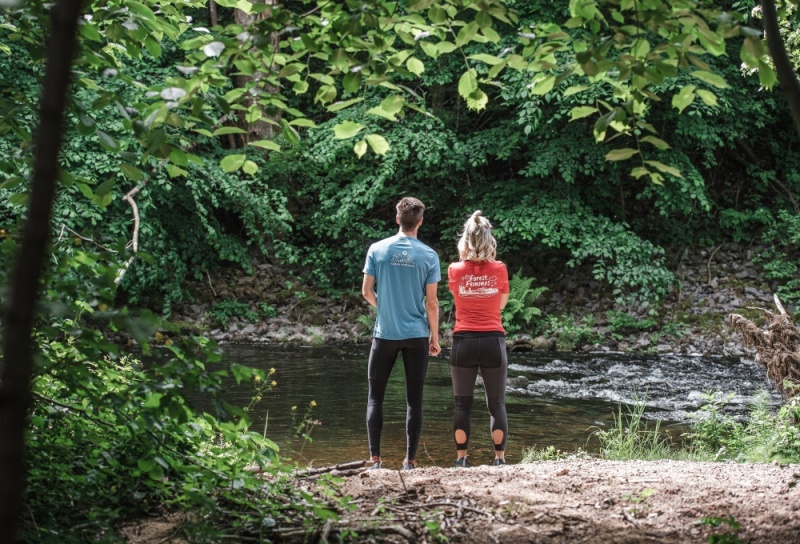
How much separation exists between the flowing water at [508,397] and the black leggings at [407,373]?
1.03 ft

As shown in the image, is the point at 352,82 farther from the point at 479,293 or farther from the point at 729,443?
the point at 729,443

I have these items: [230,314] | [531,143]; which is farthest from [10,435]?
[531,143]

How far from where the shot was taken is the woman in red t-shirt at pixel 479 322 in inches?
242

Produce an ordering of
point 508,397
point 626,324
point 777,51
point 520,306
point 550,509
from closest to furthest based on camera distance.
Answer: point 777,51 < point 550,509 < point 508,397 < point 626,324 < point 520,306

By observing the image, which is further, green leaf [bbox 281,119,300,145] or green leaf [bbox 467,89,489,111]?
green leaf [bbox 467,89,489,111]

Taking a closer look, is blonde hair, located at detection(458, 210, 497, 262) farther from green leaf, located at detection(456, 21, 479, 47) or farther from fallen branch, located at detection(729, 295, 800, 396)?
green leaf, located at detection(456, 21, 479, 47)

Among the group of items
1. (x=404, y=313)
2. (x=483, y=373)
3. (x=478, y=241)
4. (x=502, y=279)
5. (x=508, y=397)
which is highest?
(x=478, y=241)

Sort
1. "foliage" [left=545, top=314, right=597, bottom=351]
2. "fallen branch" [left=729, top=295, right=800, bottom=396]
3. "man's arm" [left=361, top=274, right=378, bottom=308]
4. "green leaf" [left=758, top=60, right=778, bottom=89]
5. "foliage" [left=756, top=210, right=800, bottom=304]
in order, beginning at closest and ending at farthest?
"green leaf" [left=758, top=60, right=778, bottom=89] → "man's arm" [left=361, top=274, right=378, bottom=308] → "fallen branch" [left=729, top=295, right=800, bottom=396] → "foliage" [left=545, top=314, right=597, bottom=351] → "foliage" [left=756, top=210, right=800, bottom=304]

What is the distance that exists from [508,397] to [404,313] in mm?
4941

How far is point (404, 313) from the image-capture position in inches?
227

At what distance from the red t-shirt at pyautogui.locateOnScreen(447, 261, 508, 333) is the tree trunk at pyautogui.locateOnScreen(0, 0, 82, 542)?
492 cm

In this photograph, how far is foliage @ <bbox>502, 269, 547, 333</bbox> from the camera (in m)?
15.8

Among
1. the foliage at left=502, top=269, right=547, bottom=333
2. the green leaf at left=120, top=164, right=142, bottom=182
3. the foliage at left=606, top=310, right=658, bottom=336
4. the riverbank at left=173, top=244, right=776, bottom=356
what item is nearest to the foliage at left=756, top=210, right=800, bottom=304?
the riverbank at left=173, top=244, right=776, bottom=356

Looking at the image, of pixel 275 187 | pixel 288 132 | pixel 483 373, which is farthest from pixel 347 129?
pixel 275 187
